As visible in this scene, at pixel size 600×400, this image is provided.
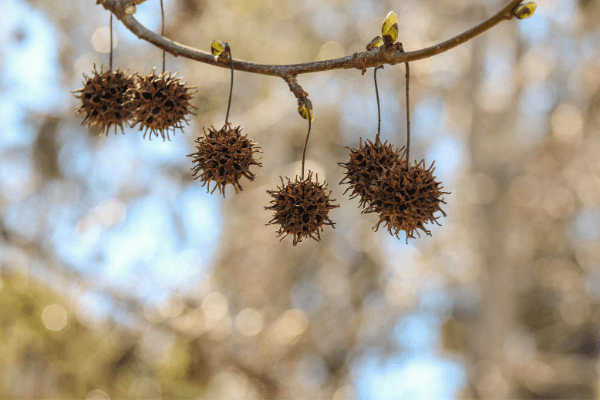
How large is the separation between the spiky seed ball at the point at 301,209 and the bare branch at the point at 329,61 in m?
0.22

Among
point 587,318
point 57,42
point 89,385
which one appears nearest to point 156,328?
point 89,385

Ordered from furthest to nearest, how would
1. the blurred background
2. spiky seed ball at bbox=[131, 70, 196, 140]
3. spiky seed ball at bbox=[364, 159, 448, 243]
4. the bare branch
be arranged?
the blurred background
spiky seed ball at bbox=[131, 70, 196, 140]
spiky seed ball at bbox=[364, 159, 448, 243]
the bare branch

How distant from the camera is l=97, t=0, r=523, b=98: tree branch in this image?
0.72 meters

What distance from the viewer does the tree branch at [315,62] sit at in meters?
0.72

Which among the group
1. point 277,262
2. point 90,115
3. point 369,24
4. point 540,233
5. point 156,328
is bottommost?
point 90,115

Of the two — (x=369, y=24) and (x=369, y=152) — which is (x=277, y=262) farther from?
(x=369, y=152)

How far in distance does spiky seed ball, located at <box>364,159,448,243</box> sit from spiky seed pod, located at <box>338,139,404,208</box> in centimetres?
3

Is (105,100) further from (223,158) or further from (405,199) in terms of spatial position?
(405,199)

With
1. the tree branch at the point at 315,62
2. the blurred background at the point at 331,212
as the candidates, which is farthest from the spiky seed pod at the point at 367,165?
the blurred background at the point at 331,212

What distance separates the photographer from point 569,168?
5.60 m

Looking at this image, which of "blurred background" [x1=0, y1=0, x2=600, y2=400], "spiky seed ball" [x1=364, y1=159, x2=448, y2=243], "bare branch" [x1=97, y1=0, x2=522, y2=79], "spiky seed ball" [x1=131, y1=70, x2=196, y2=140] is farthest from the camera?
"blurred background" [x1=0, y1=0, x2=600, y2=400]

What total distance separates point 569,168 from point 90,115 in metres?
5.98

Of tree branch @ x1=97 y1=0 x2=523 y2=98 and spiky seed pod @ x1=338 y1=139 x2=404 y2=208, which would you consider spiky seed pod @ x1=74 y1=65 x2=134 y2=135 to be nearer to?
tree branch @ x1=97 y1=0 x2=523 y2=98

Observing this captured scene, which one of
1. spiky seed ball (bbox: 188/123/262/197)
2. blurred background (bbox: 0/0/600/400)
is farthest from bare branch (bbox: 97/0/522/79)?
blurred background (bbox: 0/0/600/400)
